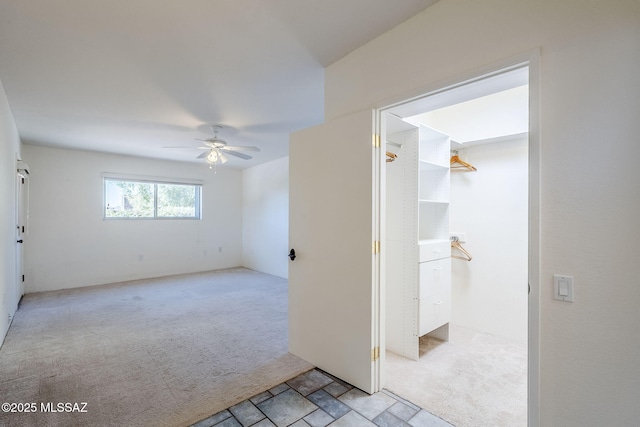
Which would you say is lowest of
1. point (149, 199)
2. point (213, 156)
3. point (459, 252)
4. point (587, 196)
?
point (459, 252)

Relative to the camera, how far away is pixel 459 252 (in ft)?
11.0

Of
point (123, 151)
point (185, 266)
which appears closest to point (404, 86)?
point (123, 151)

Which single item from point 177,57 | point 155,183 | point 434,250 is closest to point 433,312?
point 434,250

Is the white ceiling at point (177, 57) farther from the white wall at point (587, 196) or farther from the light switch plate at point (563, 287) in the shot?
the light switch plate at point (563, 287)

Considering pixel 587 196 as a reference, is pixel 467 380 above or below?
below

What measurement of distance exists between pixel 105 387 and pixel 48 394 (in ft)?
1.13

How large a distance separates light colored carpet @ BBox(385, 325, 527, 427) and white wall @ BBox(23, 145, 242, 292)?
5270 millimetres

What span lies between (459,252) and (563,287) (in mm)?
2120

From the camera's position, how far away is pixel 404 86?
1882mm

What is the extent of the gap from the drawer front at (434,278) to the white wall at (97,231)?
18.0 feet

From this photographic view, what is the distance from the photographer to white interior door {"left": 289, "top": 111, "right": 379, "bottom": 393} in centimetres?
205

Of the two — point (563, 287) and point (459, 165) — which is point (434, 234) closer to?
point (459, 165)

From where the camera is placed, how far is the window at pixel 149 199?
5.71m

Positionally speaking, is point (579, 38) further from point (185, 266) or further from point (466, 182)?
point (185, 266)
